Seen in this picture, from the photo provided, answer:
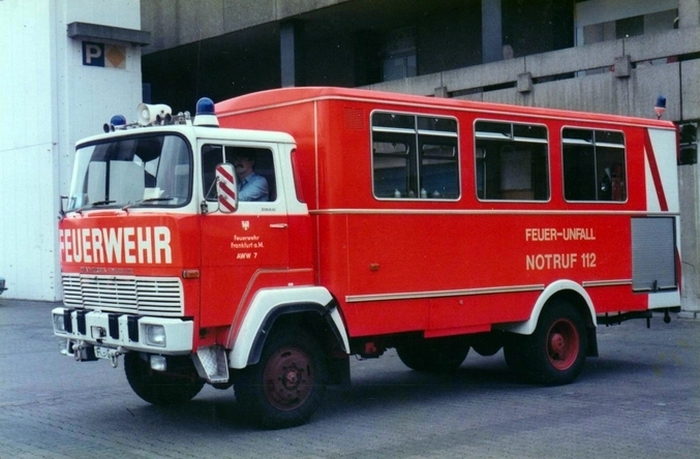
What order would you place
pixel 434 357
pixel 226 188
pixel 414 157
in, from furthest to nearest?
pixel 434 357 → pixel 414 157 → pixel 226 188

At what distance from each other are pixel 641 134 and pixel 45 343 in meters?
9.72

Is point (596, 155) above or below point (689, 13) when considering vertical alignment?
below

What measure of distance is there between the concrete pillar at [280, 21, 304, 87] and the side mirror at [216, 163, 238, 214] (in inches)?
619

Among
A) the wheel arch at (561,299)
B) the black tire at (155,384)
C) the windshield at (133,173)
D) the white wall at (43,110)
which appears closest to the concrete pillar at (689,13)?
the wheel arch at (561,299)

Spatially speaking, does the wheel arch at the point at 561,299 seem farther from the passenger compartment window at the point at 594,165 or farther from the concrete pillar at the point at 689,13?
the concrete pillar at the point at 689,13

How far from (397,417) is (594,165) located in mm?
4205

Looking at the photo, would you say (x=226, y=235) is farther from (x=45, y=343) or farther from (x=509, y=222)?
(x=45, y=343)

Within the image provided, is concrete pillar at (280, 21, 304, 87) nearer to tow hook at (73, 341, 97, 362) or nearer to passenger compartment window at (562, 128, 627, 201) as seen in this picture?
passenger compartment window at (562, 128, 627, 201)

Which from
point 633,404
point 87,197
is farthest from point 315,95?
point 633,404

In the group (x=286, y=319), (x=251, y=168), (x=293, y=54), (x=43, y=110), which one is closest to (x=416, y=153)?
(x=251, y=168)

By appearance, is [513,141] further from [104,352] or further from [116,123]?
[104,352]

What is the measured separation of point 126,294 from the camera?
860 cm

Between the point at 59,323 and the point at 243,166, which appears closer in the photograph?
the point at 243,166

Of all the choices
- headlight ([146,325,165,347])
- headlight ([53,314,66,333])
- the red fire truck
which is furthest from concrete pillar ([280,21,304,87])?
headlight ([146,325,165,347])
